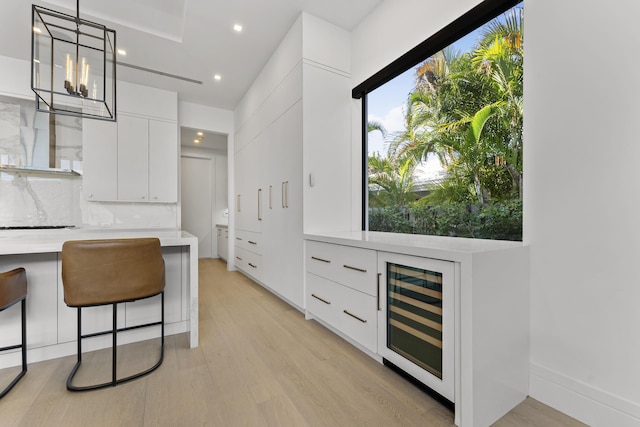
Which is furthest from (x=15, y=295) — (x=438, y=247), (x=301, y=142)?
(x=438, y=247)

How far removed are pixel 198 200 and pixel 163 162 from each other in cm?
229

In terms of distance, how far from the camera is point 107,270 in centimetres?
160

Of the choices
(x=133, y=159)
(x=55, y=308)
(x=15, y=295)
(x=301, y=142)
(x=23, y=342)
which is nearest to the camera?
(x=15, y=295)

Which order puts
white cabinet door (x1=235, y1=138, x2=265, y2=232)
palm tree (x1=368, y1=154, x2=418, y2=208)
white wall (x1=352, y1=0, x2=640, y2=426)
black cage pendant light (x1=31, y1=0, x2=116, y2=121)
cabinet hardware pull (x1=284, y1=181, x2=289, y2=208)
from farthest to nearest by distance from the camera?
white cabinet door (x1=235, y1=138, x2=265, y2=232), cabinet hardware pull (x1=284, y1=181, x2=289, y2=208), palm tree (x1=368, y1=154, x2=418, y2=208), black cage pendant light (x1=31, y1=0, x2=116, y2=121), white wall (x1=352, y1=0, x2=640, y2=426)

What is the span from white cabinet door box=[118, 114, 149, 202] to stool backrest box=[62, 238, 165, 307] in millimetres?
2776

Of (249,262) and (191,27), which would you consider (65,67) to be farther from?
(249,262)

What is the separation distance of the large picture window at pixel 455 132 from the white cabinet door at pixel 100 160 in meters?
3.40

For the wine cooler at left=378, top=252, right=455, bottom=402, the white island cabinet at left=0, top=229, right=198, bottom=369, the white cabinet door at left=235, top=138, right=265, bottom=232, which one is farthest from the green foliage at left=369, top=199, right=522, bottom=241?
the white island cabinet at left=0, top=229, right=198, bottom=369

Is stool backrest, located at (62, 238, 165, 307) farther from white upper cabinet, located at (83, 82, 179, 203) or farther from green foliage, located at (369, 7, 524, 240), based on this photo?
white upper cabinet, located at (83, 82, 179, 203)

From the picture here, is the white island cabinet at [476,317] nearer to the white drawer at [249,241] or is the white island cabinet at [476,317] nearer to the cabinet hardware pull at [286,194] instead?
the cabinet hardware pull at [286,194]

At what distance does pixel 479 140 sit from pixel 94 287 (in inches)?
101

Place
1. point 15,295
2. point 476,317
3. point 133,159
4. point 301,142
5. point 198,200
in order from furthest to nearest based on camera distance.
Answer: point 198,200 → point 133,159 → point 301,142 → point 15,295 → point 476,317

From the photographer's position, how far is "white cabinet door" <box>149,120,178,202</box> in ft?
13.5

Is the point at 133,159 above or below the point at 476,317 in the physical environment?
above
